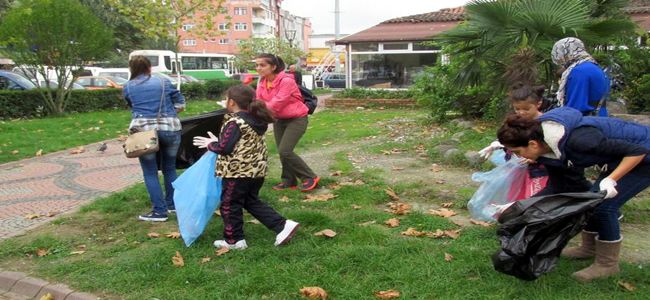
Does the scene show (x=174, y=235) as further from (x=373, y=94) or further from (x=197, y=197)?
(x=373, y=94)

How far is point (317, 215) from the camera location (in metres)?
5.13

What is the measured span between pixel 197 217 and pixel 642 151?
3.14 m

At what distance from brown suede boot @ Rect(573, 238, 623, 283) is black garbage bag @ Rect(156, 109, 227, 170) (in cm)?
349

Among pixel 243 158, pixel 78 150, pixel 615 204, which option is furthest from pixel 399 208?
pixel 78 150

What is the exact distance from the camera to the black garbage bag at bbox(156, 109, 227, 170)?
565cm

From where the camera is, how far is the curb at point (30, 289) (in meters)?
3.90

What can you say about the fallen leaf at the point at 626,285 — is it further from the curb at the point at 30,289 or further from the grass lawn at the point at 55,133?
the grass lawn at the point at 55,133

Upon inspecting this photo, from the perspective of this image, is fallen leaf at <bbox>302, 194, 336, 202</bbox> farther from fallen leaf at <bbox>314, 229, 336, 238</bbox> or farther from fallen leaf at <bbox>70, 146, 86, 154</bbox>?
fallen leaf at <bbox>70, 146, 86, 154</bbox>

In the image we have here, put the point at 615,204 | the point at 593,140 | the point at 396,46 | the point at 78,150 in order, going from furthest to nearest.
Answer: the point at 396,46 → the point at 78,150 → the point at 615,204 → the point at 593,140

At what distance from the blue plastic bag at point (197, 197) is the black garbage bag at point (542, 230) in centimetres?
234

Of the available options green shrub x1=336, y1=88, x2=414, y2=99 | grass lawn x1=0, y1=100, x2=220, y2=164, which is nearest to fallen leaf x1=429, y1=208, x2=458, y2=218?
grass lawn x1=0, y1=100, x2=220, y2=164

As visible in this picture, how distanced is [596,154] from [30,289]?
12.7 feet

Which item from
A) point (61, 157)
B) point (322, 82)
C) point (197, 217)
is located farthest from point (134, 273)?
point (322, 82)

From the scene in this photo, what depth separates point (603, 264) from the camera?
3.64 meters
